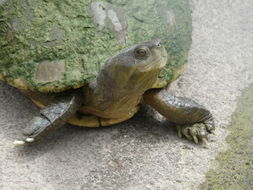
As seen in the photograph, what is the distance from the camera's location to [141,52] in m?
2.27

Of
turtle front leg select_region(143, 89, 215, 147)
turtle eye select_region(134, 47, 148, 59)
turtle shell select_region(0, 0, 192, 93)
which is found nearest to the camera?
turtle eye select_region(134, 47, 148, 59)

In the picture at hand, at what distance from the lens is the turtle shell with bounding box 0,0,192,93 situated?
2.75 m

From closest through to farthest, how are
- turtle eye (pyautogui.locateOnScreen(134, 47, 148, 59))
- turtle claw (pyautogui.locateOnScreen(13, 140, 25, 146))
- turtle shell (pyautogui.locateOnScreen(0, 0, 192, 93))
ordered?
turtle eye (pyautogui.locateOnScreen(134, 47, 148, 59)) < turtle claw (pyautogui.locateOnScreen(13, 140, 25, 146)) < turtle shell (pyautogui.locateOnScreen(0, 0, 192, 93))

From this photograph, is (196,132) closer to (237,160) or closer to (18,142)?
(237,160)

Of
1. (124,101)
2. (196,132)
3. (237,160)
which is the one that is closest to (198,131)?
(196,132)

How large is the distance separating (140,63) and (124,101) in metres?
0.49

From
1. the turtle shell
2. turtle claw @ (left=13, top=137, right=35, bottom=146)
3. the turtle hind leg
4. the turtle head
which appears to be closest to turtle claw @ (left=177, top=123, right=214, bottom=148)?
the turtle shell

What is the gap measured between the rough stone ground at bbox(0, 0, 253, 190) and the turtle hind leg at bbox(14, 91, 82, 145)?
4.0 inches

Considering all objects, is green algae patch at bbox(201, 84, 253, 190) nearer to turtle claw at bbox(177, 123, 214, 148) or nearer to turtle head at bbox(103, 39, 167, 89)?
turtle claw at bbox(177, 123, 214, 148)

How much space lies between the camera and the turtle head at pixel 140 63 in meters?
2.28

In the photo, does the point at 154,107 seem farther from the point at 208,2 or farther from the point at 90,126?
the point at 208,2

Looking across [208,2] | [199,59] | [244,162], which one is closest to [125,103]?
[244,162]

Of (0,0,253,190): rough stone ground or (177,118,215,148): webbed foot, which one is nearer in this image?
(0,0,253,190): rough stone ground

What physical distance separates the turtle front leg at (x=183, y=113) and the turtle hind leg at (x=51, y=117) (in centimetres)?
50
